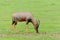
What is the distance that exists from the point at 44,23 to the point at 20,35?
173 inches

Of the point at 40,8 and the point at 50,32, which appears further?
the point at 40,8

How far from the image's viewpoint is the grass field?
60.0ft

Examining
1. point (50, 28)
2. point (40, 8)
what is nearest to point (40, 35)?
point (50, 28)

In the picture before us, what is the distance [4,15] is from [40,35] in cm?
760

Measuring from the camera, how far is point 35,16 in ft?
82.6

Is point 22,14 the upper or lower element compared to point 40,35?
upper

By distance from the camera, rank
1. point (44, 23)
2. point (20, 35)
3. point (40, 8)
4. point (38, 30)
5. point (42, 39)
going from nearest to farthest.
A: point (42, 39) → point (20, 35) → point (38, 30) → point (44, 23) → point (40, 8)

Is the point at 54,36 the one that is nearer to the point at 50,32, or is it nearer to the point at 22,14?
the point at 50,32

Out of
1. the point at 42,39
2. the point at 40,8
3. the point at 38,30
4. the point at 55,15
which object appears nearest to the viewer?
the point at 42,39

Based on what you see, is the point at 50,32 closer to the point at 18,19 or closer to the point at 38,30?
the point at 38,30

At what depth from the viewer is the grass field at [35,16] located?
18297mm

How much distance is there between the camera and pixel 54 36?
18297 mm

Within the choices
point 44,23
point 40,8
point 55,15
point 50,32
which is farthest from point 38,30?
point 40,8

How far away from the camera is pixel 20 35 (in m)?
18.5
